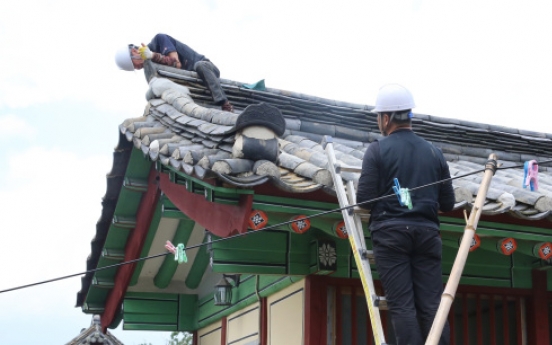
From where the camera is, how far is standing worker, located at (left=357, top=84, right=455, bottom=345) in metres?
4.46

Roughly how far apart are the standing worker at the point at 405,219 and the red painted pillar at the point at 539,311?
2.58 m

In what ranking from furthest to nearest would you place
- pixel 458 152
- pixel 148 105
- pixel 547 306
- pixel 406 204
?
pixel 458 152
pixel 148 105
pixel 547 306
pixel 406 204

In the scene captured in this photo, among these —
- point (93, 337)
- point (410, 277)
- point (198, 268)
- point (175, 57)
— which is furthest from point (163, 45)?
point (410, 277)

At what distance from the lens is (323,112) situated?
8.80m

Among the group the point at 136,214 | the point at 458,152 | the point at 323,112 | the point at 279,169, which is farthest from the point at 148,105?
the point at 458,152

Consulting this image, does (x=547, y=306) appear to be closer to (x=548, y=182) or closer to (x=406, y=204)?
(x=548, y=182)

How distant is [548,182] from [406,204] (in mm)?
3483

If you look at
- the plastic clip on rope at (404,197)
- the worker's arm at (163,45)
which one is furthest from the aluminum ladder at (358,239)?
the worker's arm at (163,45)

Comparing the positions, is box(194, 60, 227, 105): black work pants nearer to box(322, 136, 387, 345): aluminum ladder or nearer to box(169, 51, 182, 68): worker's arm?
box(169, 51, 182, 68): worker's arm

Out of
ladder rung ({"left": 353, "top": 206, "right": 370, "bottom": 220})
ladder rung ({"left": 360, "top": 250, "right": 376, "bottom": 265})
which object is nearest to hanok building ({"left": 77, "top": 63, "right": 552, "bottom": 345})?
ladder rung ({"left": 353, "top": 206, "right": 370, "bottom": 220})

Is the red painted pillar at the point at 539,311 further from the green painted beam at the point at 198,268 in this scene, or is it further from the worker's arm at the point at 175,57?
the worker's arm at the point at 175,57

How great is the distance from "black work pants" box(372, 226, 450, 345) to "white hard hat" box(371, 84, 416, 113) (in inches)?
27.7

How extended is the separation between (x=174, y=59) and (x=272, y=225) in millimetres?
3832

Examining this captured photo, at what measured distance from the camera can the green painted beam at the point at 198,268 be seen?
30.4 feet
